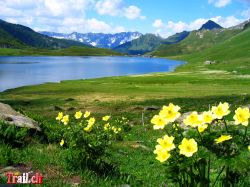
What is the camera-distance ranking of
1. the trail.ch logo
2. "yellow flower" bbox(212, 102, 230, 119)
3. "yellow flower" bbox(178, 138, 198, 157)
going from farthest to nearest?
the trail.ch logo
"yellow flower" bbox(212, 102, 230, 119)
"yellow flower" bbox(178, 138, 198, 157)

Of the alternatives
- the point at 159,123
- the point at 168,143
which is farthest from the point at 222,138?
the point at 159,123

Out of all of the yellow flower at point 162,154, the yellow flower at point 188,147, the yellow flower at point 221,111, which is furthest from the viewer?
the yellow flower at point 221,111

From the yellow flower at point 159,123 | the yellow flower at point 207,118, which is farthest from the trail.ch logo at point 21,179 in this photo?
the yellow flower at point 207,118

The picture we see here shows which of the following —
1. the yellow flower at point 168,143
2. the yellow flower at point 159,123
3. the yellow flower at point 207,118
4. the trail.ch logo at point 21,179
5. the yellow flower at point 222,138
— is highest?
the yellow flower at point 207,118

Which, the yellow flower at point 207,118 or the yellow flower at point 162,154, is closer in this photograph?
the yellow flower at point 162,154

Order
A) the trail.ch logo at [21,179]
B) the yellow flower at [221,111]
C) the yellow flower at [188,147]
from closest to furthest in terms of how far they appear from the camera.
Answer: the yellow flower at [188,147]
the yellow flower at [221,111]
the trail.ch logo at [21,179]

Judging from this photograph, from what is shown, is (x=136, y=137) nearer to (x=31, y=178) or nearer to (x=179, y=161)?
(x=31, y=178)

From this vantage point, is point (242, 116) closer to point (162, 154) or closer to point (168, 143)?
point (168, 143)

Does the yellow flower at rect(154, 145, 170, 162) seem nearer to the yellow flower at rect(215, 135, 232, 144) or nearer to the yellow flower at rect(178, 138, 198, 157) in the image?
the yellow flower at rect(178, 138, 198, 157)

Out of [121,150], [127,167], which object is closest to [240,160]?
[127,167]

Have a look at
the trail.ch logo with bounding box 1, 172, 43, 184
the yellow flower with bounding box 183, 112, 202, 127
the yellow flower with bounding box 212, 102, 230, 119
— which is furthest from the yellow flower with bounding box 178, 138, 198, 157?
the trail.ch logo with bounding box 1, 172, 43, 184

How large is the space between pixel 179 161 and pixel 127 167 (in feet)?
26.4

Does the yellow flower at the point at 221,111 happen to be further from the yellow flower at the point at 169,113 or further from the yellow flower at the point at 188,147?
the yellow flower at the point at 188,147

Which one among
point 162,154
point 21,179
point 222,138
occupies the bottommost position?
point 21,179
